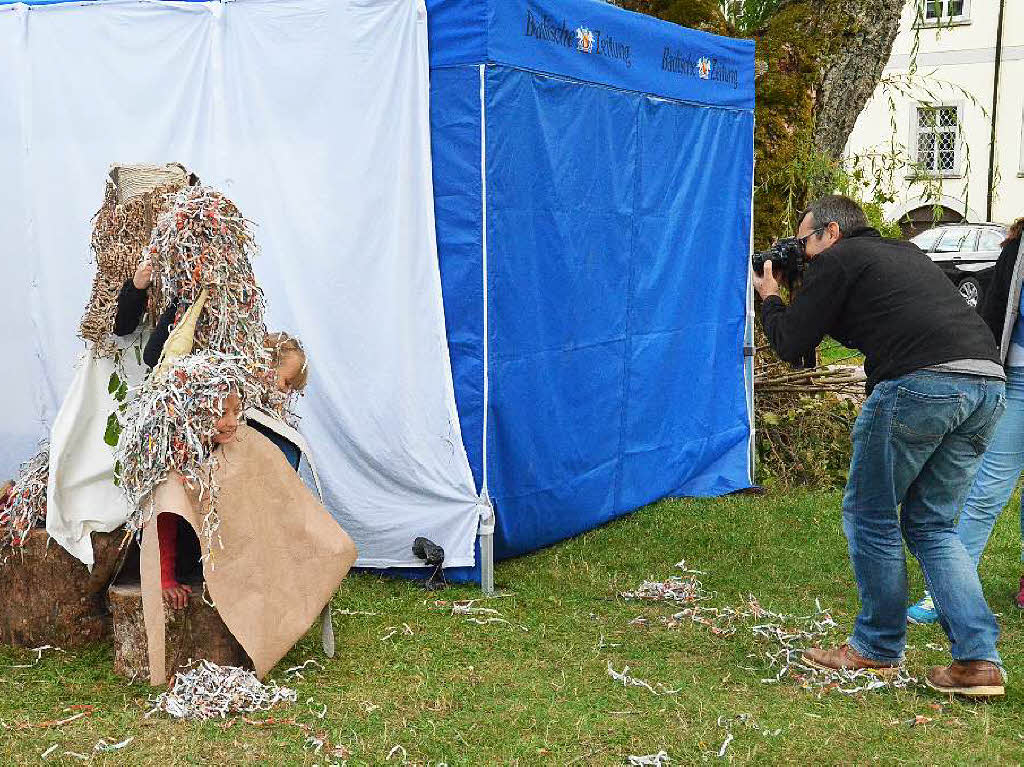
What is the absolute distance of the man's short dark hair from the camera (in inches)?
159

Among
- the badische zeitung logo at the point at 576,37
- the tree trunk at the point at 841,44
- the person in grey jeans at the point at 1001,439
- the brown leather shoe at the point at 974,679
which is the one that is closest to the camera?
the brown leather shoe at the point at 974,679

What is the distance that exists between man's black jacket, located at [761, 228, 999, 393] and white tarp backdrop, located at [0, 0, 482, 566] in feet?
5.58

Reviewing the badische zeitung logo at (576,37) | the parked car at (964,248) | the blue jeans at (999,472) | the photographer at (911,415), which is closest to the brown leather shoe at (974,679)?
the photographer at (911,415)

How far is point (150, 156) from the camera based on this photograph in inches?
214

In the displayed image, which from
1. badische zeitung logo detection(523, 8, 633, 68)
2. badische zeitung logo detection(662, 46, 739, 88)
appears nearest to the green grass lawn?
badische zeitung logo detection(523, 8, 633, 68)

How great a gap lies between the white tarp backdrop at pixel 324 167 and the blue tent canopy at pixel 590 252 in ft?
0.44

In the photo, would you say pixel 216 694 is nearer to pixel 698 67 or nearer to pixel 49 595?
pixel 49 595

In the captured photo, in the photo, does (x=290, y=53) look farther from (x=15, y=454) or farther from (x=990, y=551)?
(x=990, y=551)

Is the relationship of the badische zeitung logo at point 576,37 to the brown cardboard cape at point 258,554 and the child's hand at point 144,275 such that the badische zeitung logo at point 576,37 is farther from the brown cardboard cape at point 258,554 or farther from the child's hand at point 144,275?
the brown cardboard cape at point 258,554

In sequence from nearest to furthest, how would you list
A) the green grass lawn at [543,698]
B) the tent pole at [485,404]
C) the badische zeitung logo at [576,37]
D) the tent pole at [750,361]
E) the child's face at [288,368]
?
the green grass lawn at [543,698] → the child's face at [288,368] → the tent pole at [485,404] → the badische zeitung logo at [576,37] → the tent pole at [750,361]

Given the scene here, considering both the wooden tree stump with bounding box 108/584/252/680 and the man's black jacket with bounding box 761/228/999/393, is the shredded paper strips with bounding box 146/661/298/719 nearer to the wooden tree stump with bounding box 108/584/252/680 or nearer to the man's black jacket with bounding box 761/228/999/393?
the wooden tree stump with bounding box 108/584/252/680

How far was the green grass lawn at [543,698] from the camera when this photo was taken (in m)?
3.59

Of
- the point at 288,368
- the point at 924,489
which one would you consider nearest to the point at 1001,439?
the point at 924,489

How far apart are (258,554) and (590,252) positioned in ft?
8.11
